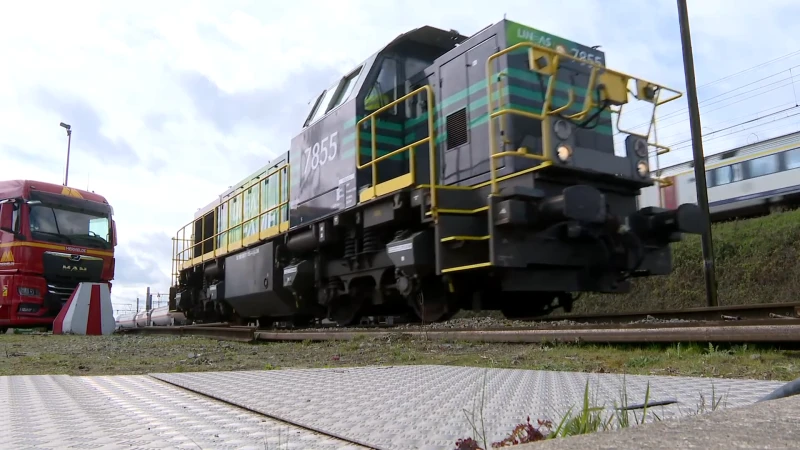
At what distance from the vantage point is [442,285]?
287 inches

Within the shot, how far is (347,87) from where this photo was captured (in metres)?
8.78

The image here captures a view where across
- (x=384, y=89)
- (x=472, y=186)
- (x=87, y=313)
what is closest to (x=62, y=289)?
(x=87, y=313)

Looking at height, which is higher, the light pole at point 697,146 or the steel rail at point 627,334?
the light pole at point 697,146

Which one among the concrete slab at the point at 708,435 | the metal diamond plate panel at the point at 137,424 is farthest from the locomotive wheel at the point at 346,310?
the concrete slab at the point at 708,435

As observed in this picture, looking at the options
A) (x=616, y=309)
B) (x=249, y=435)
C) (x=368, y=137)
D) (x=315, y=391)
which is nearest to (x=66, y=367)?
(x=315, y=391)

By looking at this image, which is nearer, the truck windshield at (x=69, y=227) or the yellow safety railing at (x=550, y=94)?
the yellow safety railing at (x=550, y=94)

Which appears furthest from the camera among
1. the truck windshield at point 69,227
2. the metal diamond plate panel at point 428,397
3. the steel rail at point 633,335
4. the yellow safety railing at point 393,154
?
the truck windshield at point 69,227

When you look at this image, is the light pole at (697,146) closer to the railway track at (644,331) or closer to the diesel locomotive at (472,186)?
the diesel locomotive at (472,186)

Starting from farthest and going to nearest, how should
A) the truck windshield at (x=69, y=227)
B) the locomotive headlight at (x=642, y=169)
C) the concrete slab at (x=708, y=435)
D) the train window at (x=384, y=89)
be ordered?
the truck windshield at (x=69, y=227)
the train window at (x=384, y=89)
the locomotive headlight at (x=642, y=169)
the concrete slab at (x=708, y=435)

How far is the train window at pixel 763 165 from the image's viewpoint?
52.3ft

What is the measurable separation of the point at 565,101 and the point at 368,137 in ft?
8.24

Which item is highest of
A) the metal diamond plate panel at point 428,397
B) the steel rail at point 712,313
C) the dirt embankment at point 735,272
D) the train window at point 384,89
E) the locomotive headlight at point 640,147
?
the train window at point 384,89

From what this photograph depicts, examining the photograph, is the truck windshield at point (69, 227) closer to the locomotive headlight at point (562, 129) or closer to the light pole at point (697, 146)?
the locomotive headlight at point (562, 129)

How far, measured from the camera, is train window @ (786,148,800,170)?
1549 centimetres
